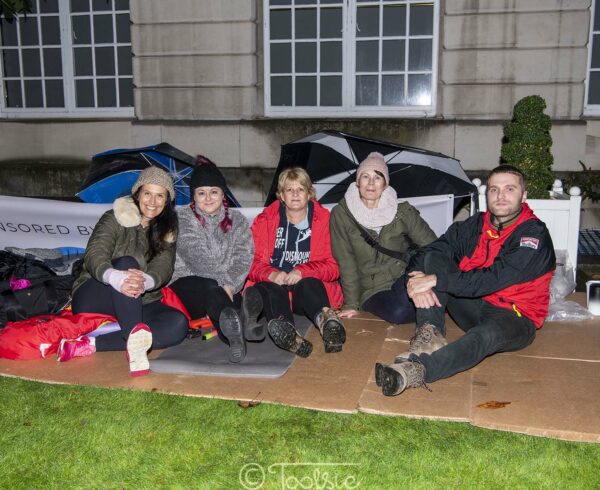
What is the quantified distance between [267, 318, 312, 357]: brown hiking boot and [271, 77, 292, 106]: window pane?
6.45 meters

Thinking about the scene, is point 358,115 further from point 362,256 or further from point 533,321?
point 533,321

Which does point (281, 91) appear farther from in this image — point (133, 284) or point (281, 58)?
point (133, 284)

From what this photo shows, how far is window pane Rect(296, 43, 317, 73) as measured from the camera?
32.9ft

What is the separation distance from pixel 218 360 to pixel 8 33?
9.12 meters

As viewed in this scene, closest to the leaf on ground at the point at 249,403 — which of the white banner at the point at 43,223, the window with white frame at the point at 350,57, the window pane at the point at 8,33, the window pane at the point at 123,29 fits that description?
the white banner at the point at 43,223

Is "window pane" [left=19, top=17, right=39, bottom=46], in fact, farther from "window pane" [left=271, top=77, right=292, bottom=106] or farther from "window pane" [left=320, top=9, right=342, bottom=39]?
"window pane" [left=320, top=9, right=342, bottom=39]

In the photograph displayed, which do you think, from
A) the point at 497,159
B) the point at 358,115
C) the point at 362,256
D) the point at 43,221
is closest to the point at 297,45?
the point at 358,115

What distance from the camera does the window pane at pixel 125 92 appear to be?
10.7 metres

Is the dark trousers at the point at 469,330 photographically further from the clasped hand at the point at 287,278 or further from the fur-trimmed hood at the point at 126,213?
the fur-trimmed hood at the point at 126,213

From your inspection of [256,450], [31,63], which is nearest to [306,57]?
[31,63]

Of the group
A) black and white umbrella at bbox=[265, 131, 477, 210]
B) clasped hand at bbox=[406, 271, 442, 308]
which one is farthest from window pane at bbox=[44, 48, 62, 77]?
clasped hand at bbox=[406, 271, 442, 308]

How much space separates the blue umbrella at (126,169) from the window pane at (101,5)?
17.4 ft

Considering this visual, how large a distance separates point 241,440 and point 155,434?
46cm

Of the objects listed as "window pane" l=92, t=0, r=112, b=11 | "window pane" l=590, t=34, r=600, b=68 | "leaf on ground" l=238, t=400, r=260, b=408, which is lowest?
"leaf on ground" l=238, t=400, r=260, b=408
